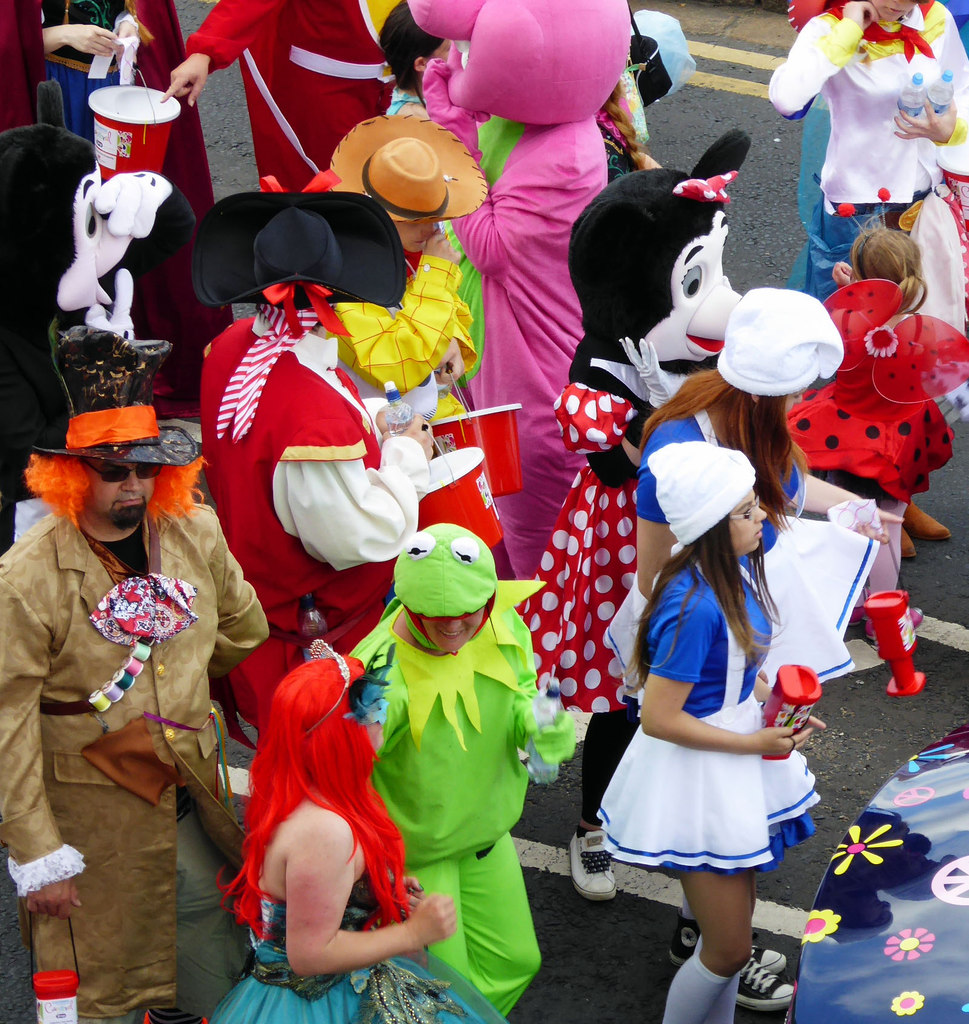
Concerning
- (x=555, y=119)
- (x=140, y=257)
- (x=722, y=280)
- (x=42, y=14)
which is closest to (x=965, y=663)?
(x=722, y=280)

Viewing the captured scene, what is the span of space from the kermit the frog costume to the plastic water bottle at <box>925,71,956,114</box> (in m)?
3.06

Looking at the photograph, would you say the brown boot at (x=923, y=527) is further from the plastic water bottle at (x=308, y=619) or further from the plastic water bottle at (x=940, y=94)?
the plastic water bottle at (x=308, y=619)

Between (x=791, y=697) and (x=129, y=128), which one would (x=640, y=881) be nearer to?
(x=791, y=697)

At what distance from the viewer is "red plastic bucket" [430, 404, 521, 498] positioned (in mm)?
Answer: 4145

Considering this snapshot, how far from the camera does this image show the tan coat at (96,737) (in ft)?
9.52

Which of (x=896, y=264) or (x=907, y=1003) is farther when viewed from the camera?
(x=896, y=264)

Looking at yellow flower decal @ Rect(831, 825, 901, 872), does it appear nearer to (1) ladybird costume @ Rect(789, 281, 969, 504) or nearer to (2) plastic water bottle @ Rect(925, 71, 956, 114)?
(1) ladybird costume @ Rect(789, 281, 969, 504)

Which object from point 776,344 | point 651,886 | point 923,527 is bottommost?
point 923,527

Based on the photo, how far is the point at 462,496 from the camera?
12.6 ft

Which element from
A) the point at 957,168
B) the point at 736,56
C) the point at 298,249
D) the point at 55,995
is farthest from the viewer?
the point at 736,56

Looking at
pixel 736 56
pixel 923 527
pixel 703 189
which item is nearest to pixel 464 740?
pixel 703 189

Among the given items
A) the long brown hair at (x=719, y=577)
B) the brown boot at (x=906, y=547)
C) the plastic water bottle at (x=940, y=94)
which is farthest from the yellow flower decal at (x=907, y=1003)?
the plastic water bottle at (x=940, y=94)

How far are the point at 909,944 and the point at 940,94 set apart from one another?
12.0 feet

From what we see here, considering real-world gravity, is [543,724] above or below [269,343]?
below
